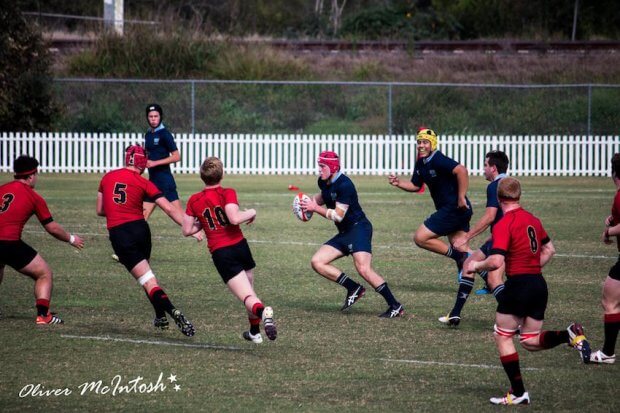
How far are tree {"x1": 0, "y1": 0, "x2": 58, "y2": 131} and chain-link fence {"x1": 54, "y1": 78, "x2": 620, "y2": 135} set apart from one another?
100cm

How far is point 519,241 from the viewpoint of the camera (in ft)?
25.4

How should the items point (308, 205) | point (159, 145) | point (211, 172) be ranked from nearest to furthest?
point (211, 172) → point (308, 205) → point (159, 145)

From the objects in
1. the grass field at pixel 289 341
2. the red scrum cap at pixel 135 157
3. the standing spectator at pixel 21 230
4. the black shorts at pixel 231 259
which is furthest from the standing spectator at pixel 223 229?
the standing spectator at pixel 21 230

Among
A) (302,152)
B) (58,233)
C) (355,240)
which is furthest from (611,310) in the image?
(302,152)

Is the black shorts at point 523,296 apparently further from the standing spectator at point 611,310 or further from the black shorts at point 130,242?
the black shorts at point 130,242

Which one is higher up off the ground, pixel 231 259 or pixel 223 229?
pixel 223 229

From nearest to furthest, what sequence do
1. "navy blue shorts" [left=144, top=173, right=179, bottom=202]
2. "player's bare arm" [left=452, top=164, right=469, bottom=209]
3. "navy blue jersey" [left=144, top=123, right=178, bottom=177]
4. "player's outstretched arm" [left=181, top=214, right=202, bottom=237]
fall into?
"player's outstretched arm" [left=181, top=214, right=202, bottom=237] → "player's bare arm" [left=452, top=164, right=469, bottom=209] → "navy blue shorts" [left=144, top=173, right=179, bottom=202] → "navy blue jersey" [left=144, top=123, right=178, bottom=177]

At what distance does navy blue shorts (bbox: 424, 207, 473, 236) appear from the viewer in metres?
12.2

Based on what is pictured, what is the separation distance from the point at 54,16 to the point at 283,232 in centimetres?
4444

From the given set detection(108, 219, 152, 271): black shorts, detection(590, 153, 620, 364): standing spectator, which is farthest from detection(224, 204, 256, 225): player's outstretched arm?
detection(590, 153, 620, 364): standing spectator

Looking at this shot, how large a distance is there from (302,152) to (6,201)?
22.9m

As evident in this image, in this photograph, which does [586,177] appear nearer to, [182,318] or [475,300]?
[475,300]

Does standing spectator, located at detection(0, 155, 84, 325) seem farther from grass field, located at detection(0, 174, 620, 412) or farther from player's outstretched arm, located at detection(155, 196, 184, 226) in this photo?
player's outstretched arm, located at detection(155, 196, 184, 226)

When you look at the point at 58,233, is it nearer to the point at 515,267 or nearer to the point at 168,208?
the point at 168,208
